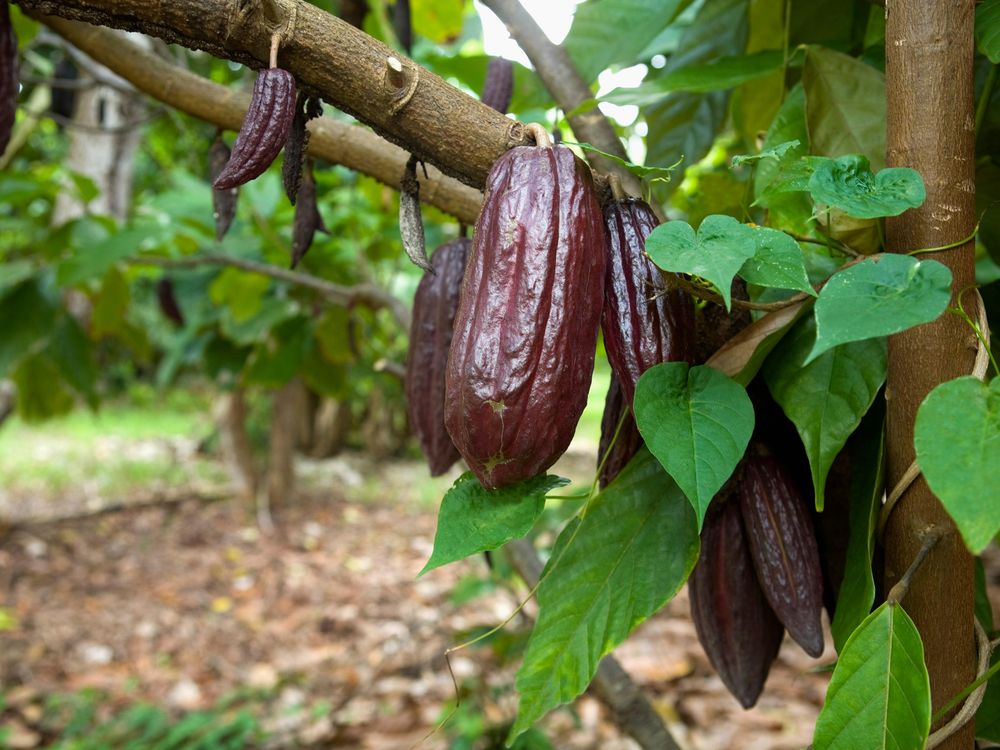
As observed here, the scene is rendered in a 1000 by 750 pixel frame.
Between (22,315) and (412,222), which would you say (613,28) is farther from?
(22,315)

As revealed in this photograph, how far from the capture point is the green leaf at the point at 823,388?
25.1 inches

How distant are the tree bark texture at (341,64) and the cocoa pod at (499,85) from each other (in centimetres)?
40

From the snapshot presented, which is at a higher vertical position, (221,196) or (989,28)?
(989,28)

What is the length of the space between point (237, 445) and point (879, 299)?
184 inches

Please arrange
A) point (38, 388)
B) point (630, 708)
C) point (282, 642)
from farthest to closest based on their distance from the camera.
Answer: point (282, 642), point (38, 388), point (630, 708)

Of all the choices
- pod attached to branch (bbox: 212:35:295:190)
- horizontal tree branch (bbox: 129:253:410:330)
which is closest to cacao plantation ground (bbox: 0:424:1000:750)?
horizontal tree branch (bbox: 129:253:410:330)

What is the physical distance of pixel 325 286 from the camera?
1.84m

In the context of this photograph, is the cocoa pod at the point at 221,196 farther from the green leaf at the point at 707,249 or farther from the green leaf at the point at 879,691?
the green leaf at the point at 879,691

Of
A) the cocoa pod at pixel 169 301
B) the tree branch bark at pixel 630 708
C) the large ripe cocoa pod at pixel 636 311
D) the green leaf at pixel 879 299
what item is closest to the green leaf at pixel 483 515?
the large ripe cocoa pod at pixel 636 311

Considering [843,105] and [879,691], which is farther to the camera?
[843,105]

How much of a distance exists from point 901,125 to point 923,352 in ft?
0.56

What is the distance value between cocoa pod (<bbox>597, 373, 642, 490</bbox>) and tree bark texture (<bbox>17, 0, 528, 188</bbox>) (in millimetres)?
213

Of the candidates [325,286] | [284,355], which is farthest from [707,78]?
[284,355]

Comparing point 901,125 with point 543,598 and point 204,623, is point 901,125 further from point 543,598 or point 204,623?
point 204,623
